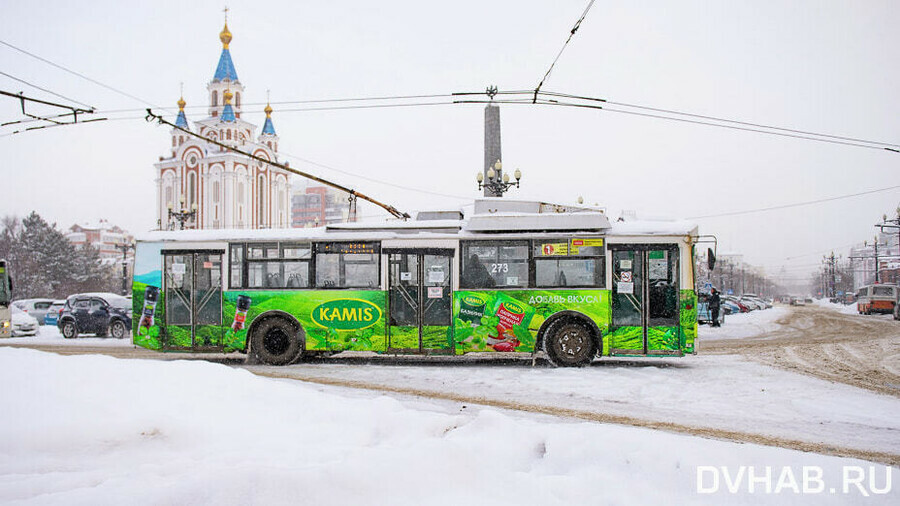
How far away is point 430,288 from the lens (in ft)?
38.7

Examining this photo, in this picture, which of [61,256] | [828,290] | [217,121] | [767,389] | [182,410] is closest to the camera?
[182,410]

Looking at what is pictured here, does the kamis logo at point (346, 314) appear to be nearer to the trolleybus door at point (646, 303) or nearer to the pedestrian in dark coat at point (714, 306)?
the trolleybus door at point (646, 303)

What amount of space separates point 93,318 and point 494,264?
1833 centimetres

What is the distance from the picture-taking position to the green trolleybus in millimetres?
11242

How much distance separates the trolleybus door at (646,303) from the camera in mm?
11102

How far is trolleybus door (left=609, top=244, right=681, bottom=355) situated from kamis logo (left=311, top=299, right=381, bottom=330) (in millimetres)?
4679

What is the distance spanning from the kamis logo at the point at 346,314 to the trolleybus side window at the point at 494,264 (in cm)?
194

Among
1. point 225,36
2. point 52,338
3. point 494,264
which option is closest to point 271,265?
point 494,264

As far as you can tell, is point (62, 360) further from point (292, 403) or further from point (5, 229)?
point (5, 229)

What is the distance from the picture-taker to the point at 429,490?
366 cm

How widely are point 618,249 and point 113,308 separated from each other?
2019 cm

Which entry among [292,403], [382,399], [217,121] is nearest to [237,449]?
[292,403]

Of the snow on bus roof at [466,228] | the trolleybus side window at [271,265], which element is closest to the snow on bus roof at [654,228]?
the snow on bus roof at [466,228]

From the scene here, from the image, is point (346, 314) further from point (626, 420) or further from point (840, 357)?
point (840, 357)
